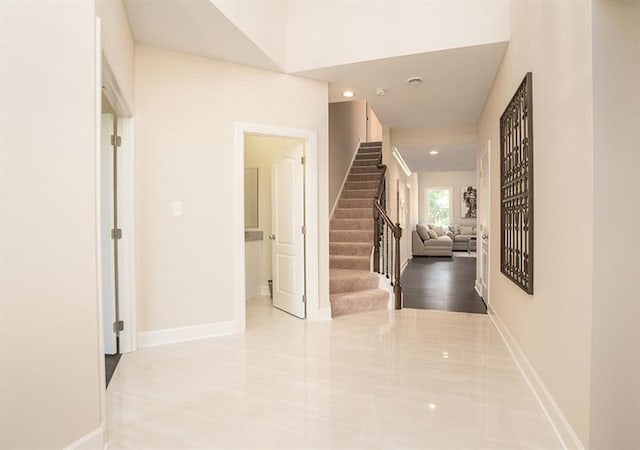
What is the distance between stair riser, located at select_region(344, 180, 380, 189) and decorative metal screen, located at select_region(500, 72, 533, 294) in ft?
11.3

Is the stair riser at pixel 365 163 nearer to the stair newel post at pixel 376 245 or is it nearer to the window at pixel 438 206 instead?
the stair newel post at pixel 376 245

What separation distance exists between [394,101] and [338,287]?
97.3 inches

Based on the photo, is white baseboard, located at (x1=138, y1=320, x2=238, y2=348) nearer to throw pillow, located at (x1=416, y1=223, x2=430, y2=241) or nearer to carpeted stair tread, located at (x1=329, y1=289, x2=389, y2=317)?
carpeted stair tread, located at (x1=329, y1=289, x2=389, y2=317)

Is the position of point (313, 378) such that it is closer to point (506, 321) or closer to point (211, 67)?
point (506, 321)

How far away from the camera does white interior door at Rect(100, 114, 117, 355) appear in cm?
318

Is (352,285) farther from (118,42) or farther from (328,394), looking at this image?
(118,42)

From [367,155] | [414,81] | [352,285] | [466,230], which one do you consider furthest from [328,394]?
[466,230]

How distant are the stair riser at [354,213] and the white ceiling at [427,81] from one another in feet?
5.24

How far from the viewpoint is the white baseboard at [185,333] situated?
339 centimetres

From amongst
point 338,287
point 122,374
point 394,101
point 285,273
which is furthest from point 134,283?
point 394,101

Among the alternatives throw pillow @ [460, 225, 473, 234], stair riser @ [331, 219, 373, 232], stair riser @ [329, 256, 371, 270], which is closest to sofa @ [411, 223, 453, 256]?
throw pillow @ [460, 225, 473, 234]

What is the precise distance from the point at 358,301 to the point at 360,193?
2.80 meters
